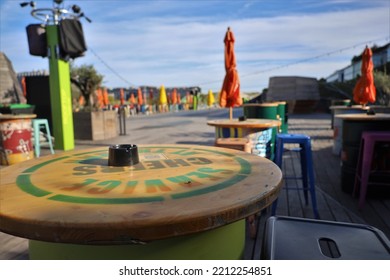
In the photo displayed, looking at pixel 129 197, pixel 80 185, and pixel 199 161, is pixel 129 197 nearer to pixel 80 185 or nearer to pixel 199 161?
pixel 80 185

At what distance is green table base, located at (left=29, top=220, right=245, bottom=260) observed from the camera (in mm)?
1016

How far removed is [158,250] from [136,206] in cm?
20

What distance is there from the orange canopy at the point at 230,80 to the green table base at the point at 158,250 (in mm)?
3461

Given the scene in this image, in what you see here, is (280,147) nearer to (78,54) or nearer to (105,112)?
(78,54)

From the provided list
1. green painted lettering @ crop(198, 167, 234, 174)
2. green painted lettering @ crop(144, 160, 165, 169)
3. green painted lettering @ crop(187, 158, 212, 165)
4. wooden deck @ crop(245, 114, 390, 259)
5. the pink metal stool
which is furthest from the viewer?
the pink metal stool

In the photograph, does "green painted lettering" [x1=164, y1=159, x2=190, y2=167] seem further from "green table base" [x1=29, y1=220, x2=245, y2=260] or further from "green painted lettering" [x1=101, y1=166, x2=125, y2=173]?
"green table base" [x1=29, y1=220, x2=245, y2=260]

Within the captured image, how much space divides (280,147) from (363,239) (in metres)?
1.88

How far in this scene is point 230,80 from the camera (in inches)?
175

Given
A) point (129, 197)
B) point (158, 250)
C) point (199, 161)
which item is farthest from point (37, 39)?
point (158, 250)

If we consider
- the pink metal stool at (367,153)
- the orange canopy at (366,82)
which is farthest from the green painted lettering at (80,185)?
the orange canopy at (366,82)

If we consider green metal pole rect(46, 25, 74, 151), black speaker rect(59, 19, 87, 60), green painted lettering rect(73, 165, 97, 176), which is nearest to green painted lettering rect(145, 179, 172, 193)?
green painted lettering rect(73, 165, 97, 176)

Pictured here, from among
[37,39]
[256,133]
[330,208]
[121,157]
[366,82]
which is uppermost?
[37,39]

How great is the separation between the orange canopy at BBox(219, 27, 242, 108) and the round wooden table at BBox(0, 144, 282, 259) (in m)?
3.04
